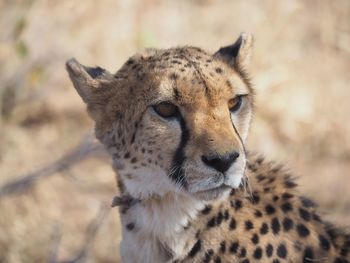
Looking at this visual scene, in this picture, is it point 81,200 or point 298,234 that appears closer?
point 298,234

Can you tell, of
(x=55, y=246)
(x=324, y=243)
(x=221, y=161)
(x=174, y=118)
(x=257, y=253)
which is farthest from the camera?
(x=55, y=246)

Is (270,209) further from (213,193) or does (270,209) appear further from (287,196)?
(213,193)

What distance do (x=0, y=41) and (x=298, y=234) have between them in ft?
10.3

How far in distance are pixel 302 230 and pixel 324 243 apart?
0.09m

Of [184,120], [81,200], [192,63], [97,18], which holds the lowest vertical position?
[81,200]

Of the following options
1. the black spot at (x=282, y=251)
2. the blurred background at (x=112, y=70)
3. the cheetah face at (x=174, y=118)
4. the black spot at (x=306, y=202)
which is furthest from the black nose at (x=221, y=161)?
the blurred background at (x=112, y=70)

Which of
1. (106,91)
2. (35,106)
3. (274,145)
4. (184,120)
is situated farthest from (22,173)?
(184,120)

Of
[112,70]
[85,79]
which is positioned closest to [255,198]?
[85,79]

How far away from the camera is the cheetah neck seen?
2793mm

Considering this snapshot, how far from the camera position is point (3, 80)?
5.44m

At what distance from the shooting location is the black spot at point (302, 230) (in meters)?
2.87

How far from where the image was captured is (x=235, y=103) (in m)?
2.74

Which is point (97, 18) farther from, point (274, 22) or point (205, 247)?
point (205, 247)

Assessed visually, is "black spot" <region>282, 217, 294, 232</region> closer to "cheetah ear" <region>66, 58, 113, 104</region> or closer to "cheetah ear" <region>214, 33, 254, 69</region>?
"cheetah ear" <region>214, 33, 254, 69</region>
